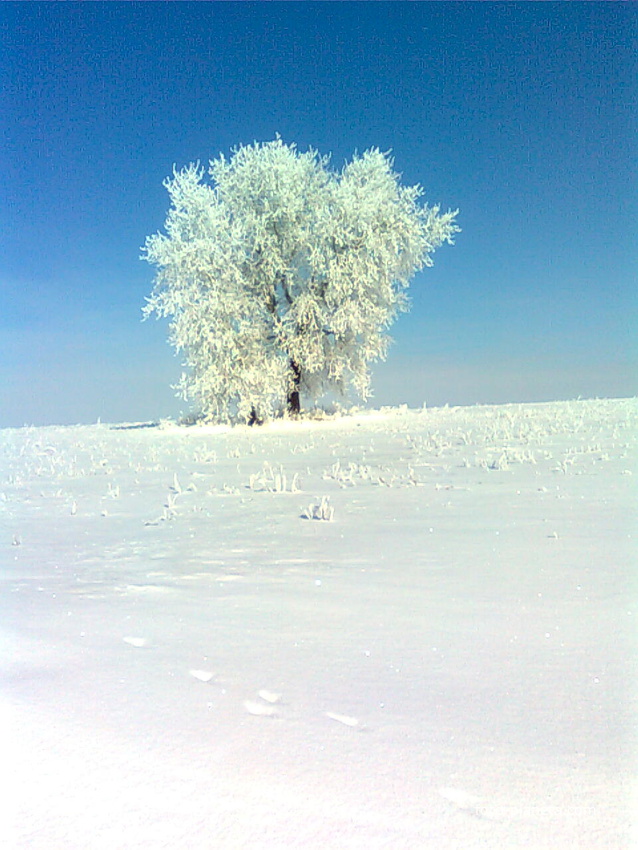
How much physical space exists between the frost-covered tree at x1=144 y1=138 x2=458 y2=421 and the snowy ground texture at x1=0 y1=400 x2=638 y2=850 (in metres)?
14.0

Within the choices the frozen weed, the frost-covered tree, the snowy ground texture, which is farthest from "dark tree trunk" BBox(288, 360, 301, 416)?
the frozen weed

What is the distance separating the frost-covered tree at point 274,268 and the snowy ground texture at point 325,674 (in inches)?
552

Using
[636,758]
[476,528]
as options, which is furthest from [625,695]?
[476,528]

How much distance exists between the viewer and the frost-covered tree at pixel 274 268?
20.2m

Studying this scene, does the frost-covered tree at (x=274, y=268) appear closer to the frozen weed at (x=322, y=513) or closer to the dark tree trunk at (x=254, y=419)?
the dark tree trunk at (x=254, y=419)

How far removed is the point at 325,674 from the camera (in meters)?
2.60

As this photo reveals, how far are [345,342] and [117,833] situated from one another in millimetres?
20543

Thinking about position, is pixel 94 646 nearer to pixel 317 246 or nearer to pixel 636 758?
pixel 636 758

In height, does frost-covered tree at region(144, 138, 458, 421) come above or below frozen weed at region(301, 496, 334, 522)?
above

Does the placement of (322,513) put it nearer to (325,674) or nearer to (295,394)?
(325,674)

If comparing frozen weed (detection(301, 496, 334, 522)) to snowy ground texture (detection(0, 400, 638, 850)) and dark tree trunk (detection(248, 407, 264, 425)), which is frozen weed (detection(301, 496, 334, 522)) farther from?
dark tree trunk (detection(248, 407, 264, 425))

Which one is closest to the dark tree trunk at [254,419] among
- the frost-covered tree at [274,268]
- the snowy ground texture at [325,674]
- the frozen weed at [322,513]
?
the frost-covered tree at [274,268]

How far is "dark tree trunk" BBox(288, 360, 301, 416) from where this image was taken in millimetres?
21828

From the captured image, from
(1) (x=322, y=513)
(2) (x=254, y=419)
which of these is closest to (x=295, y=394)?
(2) (x=254, y=419)
